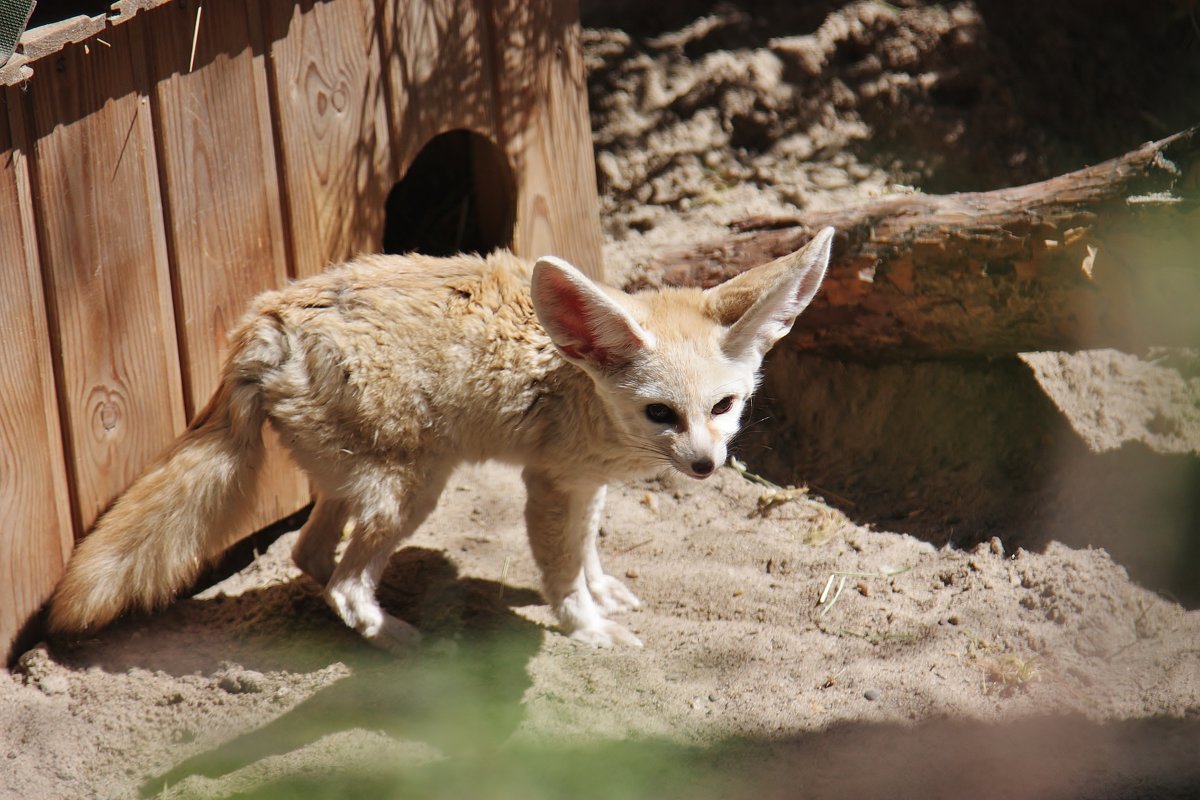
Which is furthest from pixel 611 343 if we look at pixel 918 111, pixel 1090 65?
pixel 1090 65

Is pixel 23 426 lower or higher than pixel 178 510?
higher

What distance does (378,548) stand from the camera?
11.8ft

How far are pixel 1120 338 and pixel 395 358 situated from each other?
2.42 metres

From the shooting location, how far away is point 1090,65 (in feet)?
19.2

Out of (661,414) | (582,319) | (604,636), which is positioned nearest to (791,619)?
(604,636)

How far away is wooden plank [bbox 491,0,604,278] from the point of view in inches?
175

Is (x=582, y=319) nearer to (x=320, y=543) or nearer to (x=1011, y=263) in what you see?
(x=320, y=543)

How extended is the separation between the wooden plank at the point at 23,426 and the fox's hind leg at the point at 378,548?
86 centimetres

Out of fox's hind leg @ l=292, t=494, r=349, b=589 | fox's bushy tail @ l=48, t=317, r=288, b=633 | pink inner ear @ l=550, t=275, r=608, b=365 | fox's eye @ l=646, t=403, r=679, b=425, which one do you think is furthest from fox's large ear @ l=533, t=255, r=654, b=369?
fox's hind leg @ l=292, t=494, r=349, b=589

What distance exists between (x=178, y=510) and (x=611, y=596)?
4.94 ft

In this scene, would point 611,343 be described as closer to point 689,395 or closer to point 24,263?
point 689,395

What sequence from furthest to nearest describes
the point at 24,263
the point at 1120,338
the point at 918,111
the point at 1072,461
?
the point at 918,111 → the point at 1072,461 → the point at 1120,338 → the point at 24,263

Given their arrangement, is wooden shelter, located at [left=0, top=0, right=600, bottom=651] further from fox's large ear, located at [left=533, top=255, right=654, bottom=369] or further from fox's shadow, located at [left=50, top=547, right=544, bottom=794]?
fox's large ear, located at [left=533, top=255, right=654, bottom=369]

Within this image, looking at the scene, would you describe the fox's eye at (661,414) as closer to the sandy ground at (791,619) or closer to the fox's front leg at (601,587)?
the fox's front leg at (601,587)
